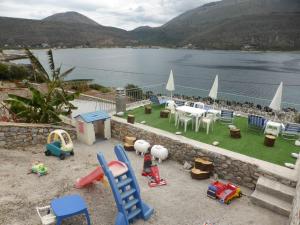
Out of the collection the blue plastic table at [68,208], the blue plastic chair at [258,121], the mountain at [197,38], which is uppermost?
the mountain at [197,38]

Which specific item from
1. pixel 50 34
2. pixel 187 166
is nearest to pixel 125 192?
pixel 187 166

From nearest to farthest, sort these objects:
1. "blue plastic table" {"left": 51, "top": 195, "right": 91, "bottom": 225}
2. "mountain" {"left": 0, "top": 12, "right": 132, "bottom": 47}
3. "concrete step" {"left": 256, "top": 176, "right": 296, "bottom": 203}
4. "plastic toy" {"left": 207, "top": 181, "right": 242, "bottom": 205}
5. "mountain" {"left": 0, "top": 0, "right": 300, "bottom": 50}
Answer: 1. "blue plastic table" {"left": 51, "top": 195, "right": 91, "bottom": 225}
2. "concrete step" {"left": 256, "top": 176, "right": 296, "bottom": 203}
3. "plastic toy" {"left": 207, "top": 181, "right": 242, "bottom": 205}
4. "mountain" {"left": 0, "top": 0, "right": 300, "bottom": 50}
5. "mountain" {"left": 0, "top": 12, "right": 132, "bottom": 47}

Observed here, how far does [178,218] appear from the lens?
7.53 meters

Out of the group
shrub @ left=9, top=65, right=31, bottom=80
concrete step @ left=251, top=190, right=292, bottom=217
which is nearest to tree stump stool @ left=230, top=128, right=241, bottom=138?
concrete step @ left=251, top=190, right=292, bottom=217

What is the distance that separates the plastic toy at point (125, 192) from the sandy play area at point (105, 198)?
31 centimetres

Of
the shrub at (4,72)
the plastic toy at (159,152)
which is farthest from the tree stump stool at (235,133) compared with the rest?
the shrub at (4,72)

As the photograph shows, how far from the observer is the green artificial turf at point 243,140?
9.73 metres

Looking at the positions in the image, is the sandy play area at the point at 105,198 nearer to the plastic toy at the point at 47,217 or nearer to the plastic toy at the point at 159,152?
the plastic toy at the point at 47,217

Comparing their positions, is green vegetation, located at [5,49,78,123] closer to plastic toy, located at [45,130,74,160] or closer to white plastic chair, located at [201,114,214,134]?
plastic toy, located at [45,130,74,160]

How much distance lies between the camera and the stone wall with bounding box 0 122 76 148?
11.2 m

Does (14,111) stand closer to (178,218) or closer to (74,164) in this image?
(74,164)

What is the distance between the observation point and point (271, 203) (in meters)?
7.99

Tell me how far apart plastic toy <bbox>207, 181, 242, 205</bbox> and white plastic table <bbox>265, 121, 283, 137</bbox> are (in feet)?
13.2

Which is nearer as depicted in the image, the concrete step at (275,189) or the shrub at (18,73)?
the concrete step at (275,189)
